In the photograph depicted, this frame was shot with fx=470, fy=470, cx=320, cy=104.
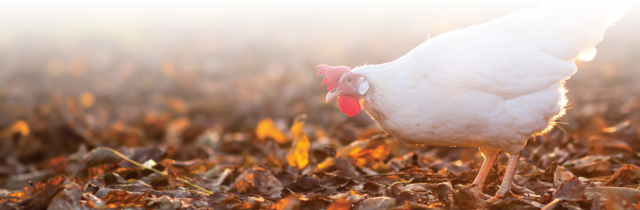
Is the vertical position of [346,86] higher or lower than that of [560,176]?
higher

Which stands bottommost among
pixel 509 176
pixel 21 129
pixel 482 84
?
pixel 21 129

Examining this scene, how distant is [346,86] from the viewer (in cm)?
306

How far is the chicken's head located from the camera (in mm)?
3051

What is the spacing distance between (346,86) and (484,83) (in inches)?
33.4

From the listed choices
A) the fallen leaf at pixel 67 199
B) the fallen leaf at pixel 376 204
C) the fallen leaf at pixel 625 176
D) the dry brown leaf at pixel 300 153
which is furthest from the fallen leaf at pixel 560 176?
the fallen leaf at pixel 67 199

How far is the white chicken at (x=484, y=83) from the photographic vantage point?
276 centimetres

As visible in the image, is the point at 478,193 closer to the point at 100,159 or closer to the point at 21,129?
the point at 100,159

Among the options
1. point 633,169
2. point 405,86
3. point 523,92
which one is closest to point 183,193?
point 405,86

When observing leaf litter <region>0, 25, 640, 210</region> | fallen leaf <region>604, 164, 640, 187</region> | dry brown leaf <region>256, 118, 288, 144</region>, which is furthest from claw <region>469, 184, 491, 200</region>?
dry brown leaf <region>256, 118, 288, 144</region>

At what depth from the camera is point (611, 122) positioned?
4867 mm

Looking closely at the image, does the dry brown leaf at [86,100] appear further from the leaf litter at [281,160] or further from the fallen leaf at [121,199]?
the fallen leaf at [121,199]

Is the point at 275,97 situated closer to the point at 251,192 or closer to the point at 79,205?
the point at 251,192

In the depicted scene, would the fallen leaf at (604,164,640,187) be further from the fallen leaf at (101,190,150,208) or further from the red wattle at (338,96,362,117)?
the fallen leaf at (101,190,150,208)

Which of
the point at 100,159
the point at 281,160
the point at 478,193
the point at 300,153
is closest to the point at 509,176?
the point at 478,193
